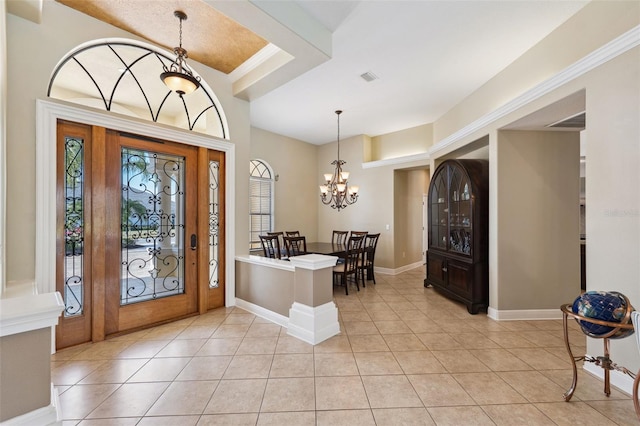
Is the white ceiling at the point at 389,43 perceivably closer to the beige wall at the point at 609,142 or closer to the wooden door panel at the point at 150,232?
the beige wall at the point at 609,142

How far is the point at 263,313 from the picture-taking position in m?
3.53

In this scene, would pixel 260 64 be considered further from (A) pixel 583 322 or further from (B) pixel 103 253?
(A) pixel 583 322

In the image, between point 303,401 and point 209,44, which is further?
point 209,44

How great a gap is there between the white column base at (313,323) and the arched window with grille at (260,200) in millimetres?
3417

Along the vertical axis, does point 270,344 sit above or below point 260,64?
below

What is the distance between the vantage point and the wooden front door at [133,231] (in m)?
2.73

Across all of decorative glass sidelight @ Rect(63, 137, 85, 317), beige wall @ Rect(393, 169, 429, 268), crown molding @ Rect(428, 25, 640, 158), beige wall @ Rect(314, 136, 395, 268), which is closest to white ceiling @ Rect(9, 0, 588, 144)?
crown molding @ Rect(428, 25, 640, 158)

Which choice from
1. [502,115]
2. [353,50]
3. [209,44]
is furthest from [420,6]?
[209,44]

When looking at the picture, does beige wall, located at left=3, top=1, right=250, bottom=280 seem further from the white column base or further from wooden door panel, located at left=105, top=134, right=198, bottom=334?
the white column base

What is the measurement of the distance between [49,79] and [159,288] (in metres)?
2.47

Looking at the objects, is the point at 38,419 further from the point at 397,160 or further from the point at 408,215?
the point at 408,215

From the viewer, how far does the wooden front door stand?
273 centimetres

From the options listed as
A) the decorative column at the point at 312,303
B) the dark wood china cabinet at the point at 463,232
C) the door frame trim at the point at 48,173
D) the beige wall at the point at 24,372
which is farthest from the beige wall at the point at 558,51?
the door frame trim at the point at 48,173

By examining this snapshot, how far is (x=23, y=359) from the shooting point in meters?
1.38
